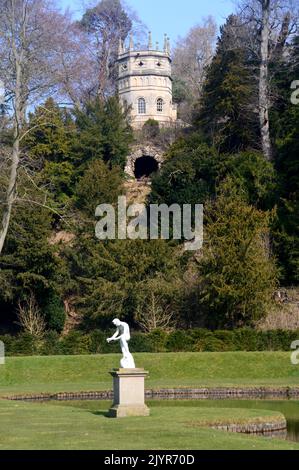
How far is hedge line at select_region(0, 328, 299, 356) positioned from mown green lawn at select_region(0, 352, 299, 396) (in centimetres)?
311

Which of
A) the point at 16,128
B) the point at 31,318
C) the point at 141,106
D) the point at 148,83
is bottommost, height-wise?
the point at 31,318

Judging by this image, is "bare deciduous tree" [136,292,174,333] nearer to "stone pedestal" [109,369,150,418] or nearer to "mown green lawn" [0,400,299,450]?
"mown green lawn" [0,400,299,450]

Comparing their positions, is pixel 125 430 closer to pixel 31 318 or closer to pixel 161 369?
pixel 161 369

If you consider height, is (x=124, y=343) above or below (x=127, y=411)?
above

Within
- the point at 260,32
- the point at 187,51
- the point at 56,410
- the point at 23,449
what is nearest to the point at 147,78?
the point at 187,51

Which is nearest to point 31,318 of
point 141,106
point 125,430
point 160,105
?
point 125,430

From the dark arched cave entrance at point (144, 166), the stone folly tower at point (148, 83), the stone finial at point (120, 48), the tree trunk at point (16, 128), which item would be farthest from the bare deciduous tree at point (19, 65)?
the stone finial at point (120, 48)

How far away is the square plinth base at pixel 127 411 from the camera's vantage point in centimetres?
2039

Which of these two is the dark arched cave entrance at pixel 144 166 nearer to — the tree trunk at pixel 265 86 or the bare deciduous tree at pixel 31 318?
the tree trunk at pixel 265 86

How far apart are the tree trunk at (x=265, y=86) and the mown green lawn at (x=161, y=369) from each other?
16347mm

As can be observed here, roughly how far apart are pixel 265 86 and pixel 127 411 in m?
30.4

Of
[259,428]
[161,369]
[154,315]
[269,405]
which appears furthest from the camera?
[154,315]

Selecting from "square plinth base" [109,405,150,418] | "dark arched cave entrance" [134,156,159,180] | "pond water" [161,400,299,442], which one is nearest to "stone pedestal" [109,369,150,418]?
"square plinth base" [109,405,150,418]

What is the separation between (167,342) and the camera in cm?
3856
